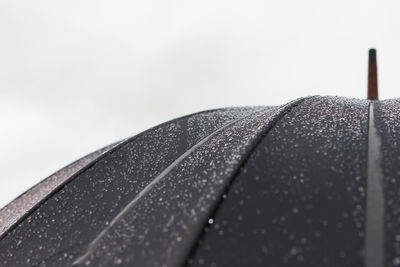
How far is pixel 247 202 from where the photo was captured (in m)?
3.66

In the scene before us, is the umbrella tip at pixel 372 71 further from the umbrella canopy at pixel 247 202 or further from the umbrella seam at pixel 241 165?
the umbrella seam at pixel 241 165

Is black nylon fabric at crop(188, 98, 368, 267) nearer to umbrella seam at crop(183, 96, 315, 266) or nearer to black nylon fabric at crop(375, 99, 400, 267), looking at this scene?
umbrella seam at crop(183, 96, 315, 266)

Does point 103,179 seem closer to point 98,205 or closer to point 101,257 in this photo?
point 98,205

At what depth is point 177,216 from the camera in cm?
374

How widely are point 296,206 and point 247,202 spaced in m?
0.27

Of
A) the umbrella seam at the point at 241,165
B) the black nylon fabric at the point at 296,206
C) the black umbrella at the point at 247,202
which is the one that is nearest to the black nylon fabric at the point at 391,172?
the black umbrella at the point at 247,202

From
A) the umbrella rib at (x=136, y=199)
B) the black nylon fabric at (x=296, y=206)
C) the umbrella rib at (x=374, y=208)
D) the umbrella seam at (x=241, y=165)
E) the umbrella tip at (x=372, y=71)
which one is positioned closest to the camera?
the umbrella rib at (x=374, y=208)

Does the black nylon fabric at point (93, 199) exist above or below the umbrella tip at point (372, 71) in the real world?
below

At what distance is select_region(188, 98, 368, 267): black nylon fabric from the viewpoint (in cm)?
325

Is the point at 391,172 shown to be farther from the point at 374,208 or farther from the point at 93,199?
the point at 93,199

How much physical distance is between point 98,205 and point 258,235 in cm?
181

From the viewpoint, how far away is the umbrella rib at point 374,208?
3112mm

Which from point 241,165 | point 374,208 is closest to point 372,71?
point 241,165

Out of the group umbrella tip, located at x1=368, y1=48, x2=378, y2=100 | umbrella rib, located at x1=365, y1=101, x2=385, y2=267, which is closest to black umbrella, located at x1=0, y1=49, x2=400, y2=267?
umbrella rib, located at x1=365, y1=101, x2=385, y2=267
